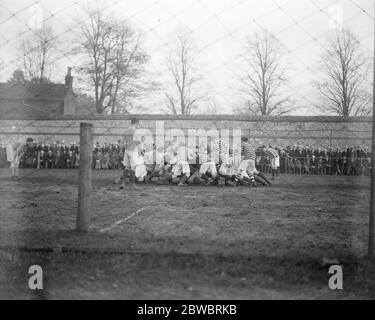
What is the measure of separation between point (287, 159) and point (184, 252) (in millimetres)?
21187

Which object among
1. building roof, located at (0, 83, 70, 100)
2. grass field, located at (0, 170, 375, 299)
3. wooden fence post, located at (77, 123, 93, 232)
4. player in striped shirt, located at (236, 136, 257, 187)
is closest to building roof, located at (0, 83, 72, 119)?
building roof, located at (0, 83, 70, 100)

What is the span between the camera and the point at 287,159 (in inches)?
987

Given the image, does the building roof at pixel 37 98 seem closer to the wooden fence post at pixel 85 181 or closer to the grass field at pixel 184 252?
the grass field at pixel 184 252

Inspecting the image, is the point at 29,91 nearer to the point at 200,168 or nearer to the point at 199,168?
the point at 199,168

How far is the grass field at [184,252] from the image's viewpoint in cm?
379

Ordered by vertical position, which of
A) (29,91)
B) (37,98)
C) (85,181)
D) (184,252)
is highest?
(37,98)

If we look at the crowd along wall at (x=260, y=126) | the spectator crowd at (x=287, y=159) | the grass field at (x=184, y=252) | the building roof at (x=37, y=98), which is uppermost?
the building roof at (x=37, y=98)

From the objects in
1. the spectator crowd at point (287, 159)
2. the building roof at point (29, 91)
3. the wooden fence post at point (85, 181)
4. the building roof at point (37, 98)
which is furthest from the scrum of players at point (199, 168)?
the building roof at point (37, 98)

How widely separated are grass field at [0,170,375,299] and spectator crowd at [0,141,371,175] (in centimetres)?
1649

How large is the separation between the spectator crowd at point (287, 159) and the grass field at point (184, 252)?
1649cm

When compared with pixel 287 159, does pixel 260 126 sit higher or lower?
higher

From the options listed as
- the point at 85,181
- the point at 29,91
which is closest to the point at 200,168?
the point at 85,181
